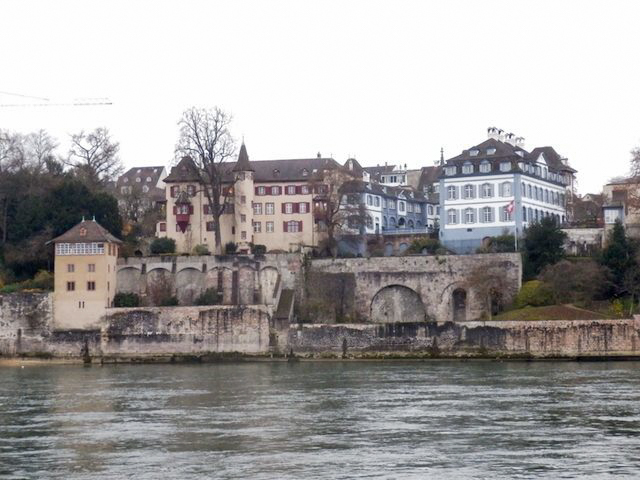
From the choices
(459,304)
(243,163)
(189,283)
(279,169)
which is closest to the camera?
(459,304)

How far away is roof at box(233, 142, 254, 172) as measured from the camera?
242 ft

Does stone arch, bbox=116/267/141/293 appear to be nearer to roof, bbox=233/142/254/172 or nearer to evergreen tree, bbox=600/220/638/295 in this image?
roof, bbox=233/142/254/172

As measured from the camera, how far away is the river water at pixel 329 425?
26.4 metres

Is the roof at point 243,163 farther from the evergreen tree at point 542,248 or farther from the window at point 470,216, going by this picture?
the evergreen tree at point 542,248

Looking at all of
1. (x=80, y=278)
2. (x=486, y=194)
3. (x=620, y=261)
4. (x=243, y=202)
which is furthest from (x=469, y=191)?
(x=80, y=278)

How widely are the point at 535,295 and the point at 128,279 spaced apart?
2174cm

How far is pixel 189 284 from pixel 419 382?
83.0 ft

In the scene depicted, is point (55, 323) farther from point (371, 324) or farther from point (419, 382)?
point (419, 382)

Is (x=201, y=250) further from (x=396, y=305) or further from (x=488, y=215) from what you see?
(x=488, y=215)

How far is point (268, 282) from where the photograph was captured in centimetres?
6738

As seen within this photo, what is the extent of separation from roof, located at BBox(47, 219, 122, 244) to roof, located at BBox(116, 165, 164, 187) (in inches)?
1818

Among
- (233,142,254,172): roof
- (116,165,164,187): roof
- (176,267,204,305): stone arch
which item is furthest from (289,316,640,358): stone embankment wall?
(116,165,164,187): roof

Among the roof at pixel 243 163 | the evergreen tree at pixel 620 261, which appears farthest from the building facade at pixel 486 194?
the roof at pixel 243 163

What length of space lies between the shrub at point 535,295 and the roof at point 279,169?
1735 cm
